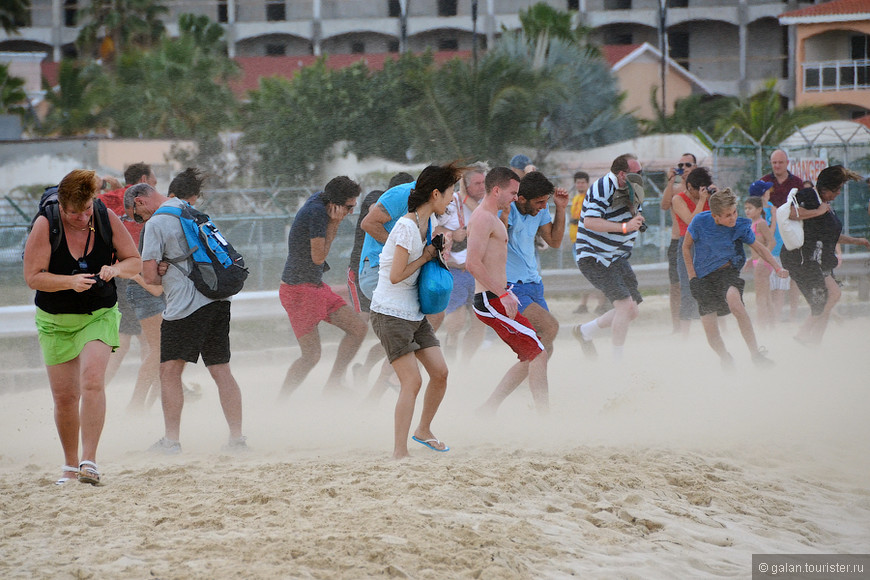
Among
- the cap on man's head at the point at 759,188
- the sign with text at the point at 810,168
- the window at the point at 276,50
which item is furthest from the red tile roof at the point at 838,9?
the cap on man's head at the point at 759,188

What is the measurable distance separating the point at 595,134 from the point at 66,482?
95.8 feet

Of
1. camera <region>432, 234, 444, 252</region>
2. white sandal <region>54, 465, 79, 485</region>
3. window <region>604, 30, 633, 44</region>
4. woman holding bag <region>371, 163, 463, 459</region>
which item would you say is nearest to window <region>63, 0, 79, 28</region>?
window <region>604, 30, 633, 44</region>

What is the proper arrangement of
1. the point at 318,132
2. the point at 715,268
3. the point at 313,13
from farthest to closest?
the point at 313,13, the point at 318,132, the point at 715,268

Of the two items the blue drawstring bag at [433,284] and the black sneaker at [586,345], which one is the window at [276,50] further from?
the blue drawstring bag at [433,284]

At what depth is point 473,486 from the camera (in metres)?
4.82

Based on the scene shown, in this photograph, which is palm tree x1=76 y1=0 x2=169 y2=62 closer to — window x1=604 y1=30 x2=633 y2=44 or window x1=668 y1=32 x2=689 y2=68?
window x1=604 y1=30 x2=633 y2=44

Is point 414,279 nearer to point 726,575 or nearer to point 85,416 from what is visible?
point 85,416

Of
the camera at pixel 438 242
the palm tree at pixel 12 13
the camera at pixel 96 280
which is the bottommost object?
the camera at pixel 96 280

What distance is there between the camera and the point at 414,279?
5434 millimetres

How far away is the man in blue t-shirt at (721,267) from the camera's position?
319 inches

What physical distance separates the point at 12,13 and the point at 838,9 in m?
33.1

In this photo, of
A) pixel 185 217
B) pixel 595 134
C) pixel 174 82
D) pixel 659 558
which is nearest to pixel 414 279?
pixel 185 217

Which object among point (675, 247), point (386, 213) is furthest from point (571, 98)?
point (386, 213)

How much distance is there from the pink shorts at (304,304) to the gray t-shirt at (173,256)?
1189mm
